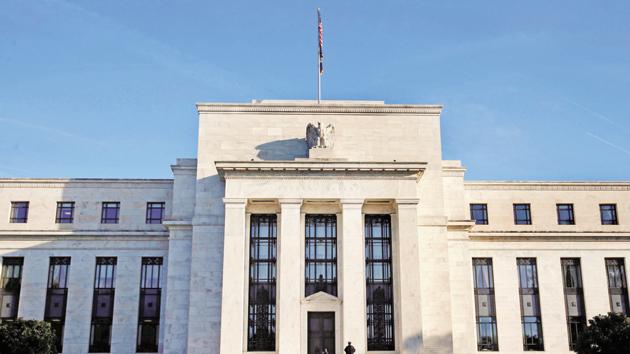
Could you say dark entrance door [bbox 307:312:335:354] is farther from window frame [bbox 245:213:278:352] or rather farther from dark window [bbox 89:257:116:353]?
dark window [bbox 89:257:116:353]

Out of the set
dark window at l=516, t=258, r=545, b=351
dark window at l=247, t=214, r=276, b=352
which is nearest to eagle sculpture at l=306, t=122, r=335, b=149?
dark window at l=247, t=214, r=276, b=352

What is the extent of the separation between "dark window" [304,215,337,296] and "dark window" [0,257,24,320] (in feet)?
67.3

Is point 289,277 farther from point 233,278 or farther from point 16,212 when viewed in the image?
point 16,212

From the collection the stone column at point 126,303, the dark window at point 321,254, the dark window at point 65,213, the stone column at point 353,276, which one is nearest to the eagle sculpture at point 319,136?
the stone column at point 353,276

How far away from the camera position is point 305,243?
46719 millimetres

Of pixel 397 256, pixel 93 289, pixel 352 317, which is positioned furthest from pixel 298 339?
pixel 93 289

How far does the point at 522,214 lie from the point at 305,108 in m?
17.8

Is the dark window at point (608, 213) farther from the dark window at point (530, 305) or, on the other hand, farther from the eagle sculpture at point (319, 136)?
the eagle sculpture at point (319, 136)

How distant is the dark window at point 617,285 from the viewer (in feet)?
165

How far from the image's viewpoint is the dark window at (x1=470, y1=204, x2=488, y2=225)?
52.0m

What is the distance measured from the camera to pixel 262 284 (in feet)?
152

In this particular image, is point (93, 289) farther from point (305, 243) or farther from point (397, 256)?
point (397, 256)

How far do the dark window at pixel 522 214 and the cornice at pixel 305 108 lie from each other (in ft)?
35.7

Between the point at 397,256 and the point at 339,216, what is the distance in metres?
4.60
